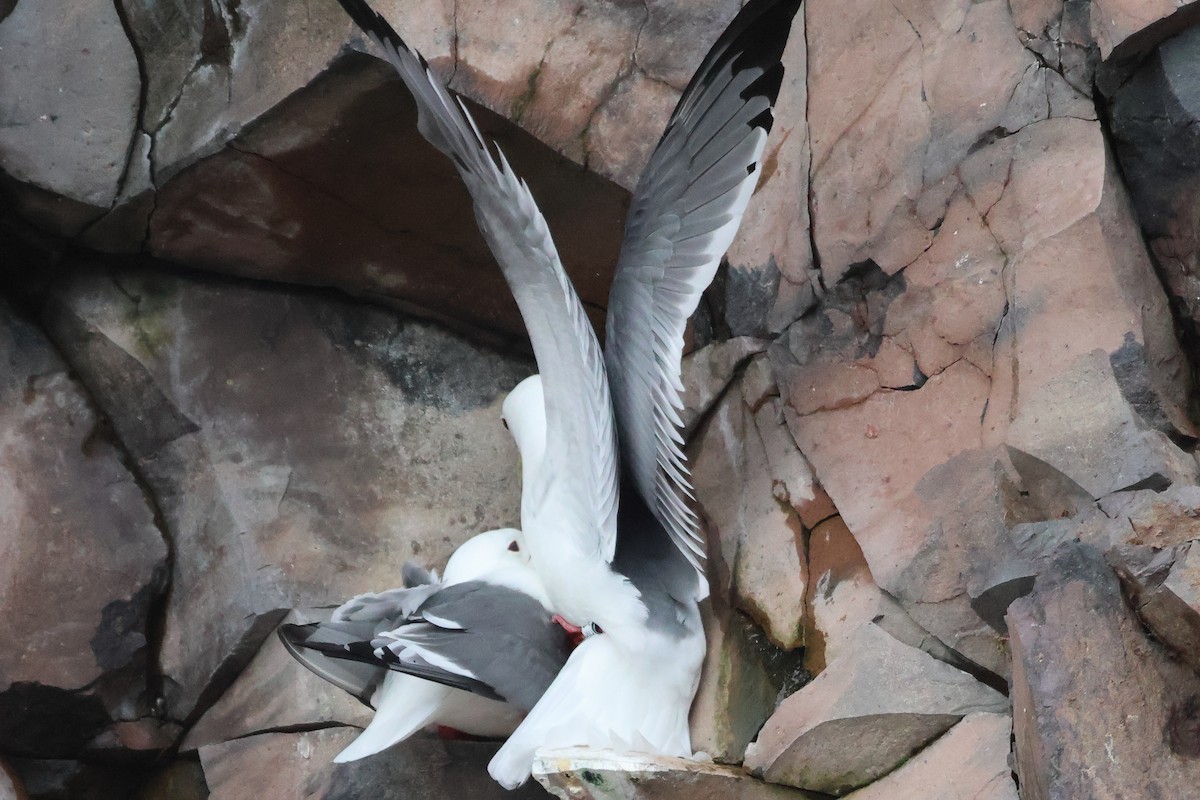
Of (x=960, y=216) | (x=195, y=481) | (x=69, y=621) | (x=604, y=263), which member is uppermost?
(x=960, y=216)

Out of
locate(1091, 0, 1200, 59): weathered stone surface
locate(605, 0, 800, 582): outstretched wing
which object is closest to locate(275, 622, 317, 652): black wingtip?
locate(605, 0, 800, 582): outstretched wing

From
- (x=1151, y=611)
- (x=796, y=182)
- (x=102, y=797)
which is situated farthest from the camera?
(x=102, y=797)

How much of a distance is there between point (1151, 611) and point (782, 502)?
2.83 feet

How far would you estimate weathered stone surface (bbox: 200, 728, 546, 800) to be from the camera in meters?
2.31

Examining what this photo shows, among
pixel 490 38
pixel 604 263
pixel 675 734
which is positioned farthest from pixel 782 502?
pixel 490 38

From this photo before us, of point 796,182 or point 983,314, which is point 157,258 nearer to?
point 796,182

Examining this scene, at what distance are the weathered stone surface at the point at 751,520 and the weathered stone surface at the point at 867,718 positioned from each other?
0.93 ft

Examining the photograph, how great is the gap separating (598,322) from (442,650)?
1145mm

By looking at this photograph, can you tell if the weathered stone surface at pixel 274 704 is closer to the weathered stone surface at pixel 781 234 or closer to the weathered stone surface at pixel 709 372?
the weathered stone surface at pixel 709 372

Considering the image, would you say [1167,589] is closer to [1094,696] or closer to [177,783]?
[1094,696]

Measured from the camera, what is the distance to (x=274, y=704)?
A: 2.49 m

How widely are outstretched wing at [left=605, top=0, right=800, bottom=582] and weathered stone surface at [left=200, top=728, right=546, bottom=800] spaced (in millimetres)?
636

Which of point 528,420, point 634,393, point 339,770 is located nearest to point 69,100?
point 528,420

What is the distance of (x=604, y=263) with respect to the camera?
2.78 m
